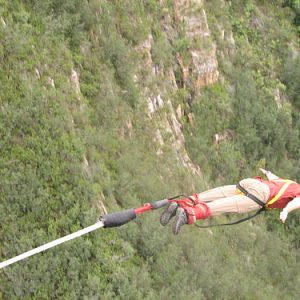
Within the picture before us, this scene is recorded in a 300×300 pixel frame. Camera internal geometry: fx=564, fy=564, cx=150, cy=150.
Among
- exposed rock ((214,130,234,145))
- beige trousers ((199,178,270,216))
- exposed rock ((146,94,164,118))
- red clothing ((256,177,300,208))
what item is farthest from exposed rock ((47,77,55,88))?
exposed rock ((214,130,234,145))

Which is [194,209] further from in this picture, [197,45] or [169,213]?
[197,45]

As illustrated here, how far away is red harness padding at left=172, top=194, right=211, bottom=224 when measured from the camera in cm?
701

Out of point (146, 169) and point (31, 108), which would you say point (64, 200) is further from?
point (146, 169)

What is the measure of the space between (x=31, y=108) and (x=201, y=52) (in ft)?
31.5

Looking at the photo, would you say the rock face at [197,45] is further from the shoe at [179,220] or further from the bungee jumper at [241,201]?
the shoe at [179,220]

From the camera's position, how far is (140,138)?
540 inches

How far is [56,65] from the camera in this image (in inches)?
440

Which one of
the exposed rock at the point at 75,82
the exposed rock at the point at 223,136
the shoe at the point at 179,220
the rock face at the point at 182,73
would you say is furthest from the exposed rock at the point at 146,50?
the shoe at the point at 179,220

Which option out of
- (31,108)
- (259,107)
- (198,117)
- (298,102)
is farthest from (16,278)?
(298,102)

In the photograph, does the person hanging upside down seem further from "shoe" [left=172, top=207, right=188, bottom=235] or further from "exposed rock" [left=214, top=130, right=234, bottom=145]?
"exposed rock" [left=214, top=130, right=234, bottom=145]

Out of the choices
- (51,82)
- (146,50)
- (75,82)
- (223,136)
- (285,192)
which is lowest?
(223,136)

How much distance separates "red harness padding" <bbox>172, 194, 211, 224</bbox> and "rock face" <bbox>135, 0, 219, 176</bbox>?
7033 mm

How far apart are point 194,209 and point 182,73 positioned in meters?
11.1

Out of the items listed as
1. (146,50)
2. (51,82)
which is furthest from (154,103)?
(51,82)
